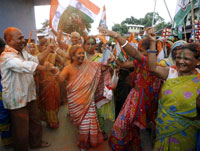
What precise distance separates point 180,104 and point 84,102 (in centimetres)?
150

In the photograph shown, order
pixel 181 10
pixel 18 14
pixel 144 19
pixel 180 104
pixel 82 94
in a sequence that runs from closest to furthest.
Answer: pixel 180 104 < pixel 82 94 < pixel 181 10 < pixel 18 14 < pixel 144 19

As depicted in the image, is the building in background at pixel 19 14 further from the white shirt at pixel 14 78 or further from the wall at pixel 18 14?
the white shirt at pixel 14 78

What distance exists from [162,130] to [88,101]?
1.26 m

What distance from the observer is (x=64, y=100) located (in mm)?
5164

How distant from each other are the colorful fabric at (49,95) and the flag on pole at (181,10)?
11.4 feet

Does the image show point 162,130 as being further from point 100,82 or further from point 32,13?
point 32,13

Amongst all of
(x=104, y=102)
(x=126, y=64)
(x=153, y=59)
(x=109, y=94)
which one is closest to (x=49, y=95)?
(x=104, y=102)

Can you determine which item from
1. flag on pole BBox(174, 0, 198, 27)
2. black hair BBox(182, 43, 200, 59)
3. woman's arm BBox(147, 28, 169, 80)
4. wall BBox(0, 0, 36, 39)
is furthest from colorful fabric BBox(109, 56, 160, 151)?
wall BBox(0, 0, 36, 39)

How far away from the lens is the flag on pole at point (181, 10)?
385cm

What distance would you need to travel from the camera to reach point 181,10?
13.1 feet

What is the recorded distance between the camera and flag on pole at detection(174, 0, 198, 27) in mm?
3850

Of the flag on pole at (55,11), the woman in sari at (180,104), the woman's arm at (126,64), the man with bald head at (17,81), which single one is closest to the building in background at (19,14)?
the flag on pole at (55,11)

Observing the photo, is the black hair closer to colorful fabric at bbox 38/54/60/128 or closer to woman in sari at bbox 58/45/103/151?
woman in sari at bbox 58/45/103/151

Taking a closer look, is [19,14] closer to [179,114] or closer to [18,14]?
[18,14]
